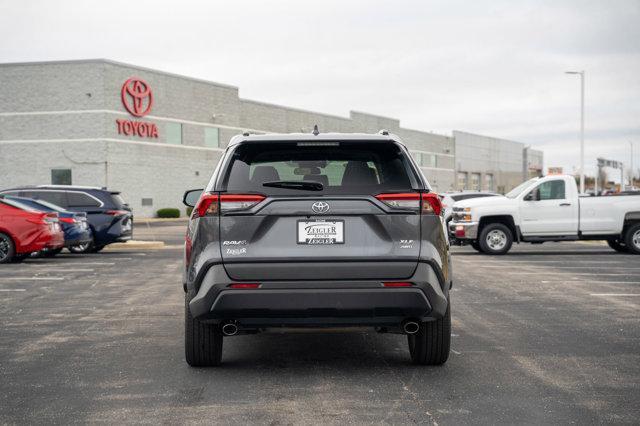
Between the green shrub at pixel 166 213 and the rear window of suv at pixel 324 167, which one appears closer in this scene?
the rear window of suv at pixel 324 167

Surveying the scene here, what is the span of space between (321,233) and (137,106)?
45996 mm

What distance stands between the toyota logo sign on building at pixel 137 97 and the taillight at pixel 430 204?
4497 centimetres

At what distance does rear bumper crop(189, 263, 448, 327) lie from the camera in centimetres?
542

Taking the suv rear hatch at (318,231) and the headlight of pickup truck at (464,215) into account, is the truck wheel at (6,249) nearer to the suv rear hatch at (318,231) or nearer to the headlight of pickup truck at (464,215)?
the headlight of pickup truck at (464,215)

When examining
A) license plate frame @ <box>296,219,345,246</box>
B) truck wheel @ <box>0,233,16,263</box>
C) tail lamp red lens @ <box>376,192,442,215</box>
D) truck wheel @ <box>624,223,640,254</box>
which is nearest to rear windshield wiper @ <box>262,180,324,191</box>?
license plate frame @ <box>296,219,345,246</box>

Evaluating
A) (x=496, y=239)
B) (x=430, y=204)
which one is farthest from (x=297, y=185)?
(x=496, y=239)

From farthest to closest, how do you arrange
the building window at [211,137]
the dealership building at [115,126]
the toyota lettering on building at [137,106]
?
1. the building window at [211,137]
2. the toyota lettering on building at [137,106]
3. the dealership building at [115,126]

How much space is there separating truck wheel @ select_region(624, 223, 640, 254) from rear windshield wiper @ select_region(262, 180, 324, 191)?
1595 cm

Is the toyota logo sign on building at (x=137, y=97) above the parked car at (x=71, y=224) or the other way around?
above

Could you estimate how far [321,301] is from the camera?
5422 mm

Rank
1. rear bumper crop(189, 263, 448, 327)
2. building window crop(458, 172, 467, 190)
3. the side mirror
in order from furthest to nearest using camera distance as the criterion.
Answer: building window crop(458, 172, 467, 190), the side mirror, rear bumper crop(189, 263, 448, 327)

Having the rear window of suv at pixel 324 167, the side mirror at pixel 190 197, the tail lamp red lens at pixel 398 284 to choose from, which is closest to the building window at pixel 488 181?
the side mirror at pixel 190 197

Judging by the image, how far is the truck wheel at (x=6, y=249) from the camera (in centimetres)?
1692

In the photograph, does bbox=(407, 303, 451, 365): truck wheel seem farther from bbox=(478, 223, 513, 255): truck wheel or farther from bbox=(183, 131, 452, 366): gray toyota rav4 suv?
bbox=(478, 223, 513, 255): truck wheel
